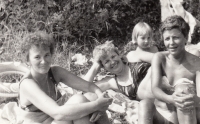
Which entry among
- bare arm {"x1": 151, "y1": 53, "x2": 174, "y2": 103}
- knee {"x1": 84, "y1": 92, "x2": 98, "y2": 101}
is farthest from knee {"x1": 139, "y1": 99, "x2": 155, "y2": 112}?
knee {"x1": 84, "y1": 92, "x2": 98, "y2": 101}

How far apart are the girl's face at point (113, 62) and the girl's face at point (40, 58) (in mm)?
1205

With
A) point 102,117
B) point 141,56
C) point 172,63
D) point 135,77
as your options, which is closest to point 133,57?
point 141,56

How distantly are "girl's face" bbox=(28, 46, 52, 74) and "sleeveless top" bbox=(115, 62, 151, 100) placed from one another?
143cm

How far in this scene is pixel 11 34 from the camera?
5719 mm

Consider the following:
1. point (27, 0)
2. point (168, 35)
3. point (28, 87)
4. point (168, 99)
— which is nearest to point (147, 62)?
point (168, 35)

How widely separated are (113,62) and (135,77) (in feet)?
1.05

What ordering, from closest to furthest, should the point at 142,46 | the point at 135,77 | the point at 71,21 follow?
the point at 135,77, the point at 142,46, the point at 71,21

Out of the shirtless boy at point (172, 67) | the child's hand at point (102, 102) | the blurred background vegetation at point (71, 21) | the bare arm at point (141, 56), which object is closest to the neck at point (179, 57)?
the shirtless boy at point (172, 67)

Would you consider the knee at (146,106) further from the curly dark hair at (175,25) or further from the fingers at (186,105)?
the curly dark hair at (175,25)

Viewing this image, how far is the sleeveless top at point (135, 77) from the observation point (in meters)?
4.20

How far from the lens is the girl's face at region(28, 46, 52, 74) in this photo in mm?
2975

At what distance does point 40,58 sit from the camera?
9.77 feet

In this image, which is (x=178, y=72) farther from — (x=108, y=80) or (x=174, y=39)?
(x=108, y=80)

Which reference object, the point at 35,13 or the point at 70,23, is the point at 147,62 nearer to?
the point at 70,23
